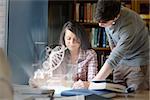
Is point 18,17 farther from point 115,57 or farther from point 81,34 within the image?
point 115,57

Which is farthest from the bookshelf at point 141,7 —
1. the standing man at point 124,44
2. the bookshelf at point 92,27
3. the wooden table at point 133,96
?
the wooden table at point 133,96

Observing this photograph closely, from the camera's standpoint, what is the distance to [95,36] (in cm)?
247

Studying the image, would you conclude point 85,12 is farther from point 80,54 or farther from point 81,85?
point 81,85

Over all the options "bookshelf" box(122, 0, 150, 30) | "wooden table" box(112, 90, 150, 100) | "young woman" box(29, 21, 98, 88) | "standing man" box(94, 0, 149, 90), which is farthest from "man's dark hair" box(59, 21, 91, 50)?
"wooden table" box(112, 90, 150, 100)

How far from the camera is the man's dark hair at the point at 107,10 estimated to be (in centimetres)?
216

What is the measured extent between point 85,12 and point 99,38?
30 centimetres

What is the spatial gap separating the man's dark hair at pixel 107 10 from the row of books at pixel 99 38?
0.39 ft

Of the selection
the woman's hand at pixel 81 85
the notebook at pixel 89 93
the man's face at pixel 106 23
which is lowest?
the notebook at pixel 89 93

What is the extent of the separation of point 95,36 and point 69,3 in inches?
16.0

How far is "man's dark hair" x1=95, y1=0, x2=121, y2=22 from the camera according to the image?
7.09 ft

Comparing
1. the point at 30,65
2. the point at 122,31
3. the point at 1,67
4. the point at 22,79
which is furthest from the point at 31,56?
the point at 1,67

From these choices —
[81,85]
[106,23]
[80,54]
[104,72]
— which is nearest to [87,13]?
[106,23]

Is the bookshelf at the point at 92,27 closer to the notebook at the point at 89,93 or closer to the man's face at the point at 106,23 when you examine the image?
the man's face at the point at 106,23

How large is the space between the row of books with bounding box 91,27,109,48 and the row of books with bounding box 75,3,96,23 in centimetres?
10
